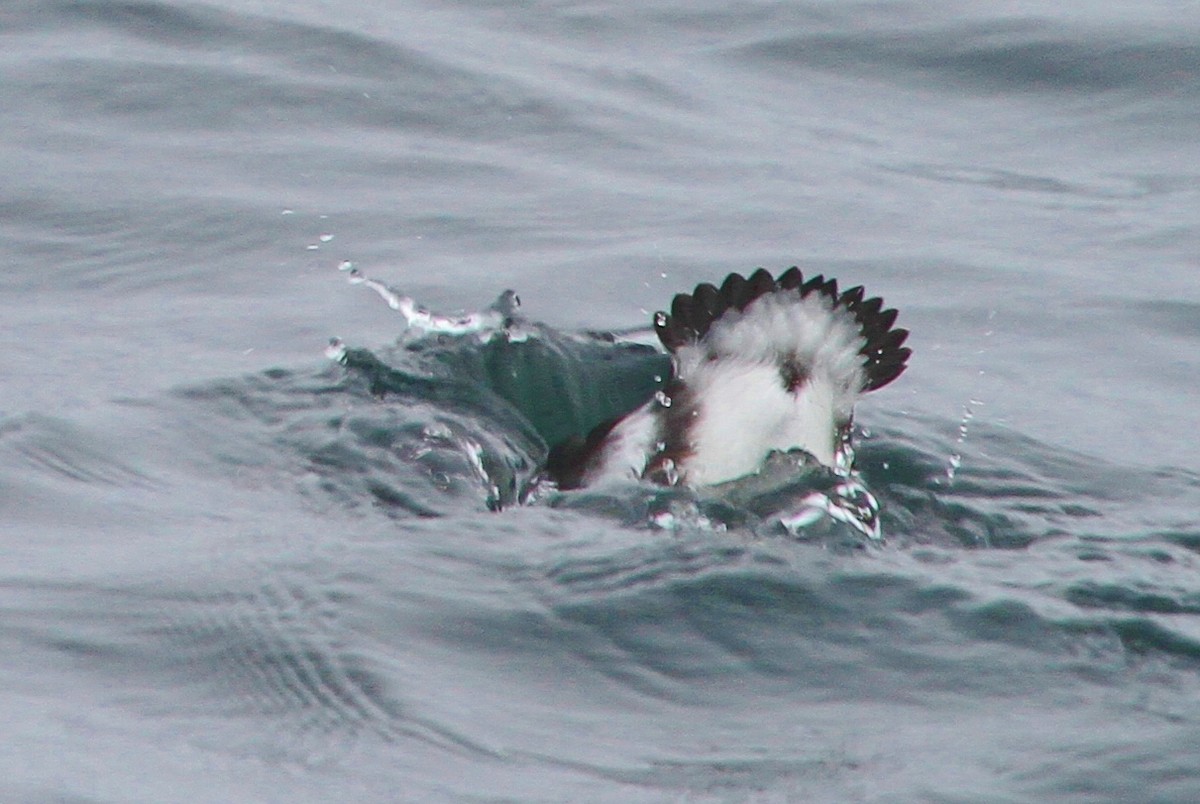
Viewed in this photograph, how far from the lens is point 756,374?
430cm

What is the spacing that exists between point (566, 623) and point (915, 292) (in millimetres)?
3000

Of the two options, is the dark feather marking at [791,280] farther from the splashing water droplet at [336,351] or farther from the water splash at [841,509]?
the splashing water droplet at [336,351]

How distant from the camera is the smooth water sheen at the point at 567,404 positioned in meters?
3.14

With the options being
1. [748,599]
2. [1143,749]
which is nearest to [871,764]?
[1143,749]

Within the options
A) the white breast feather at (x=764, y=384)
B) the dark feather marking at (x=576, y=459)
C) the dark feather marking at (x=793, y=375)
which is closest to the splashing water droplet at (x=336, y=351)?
the dark feather marking at (x=576, y=459)

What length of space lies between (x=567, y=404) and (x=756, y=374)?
104cm

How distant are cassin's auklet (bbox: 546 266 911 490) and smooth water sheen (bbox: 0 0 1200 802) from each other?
10cm

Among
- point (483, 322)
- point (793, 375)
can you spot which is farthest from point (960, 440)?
point (483, 322)

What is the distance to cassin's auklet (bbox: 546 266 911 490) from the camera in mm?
4258

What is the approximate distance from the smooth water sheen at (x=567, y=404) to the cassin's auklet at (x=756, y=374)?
10 cm

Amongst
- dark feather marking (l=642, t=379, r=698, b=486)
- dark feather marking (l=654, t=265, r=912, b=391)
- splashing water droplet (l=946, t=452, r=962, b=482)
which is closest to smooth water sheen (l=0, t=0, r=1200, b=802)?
splashing water droplet (l=946, t=452, r=962, b=482)

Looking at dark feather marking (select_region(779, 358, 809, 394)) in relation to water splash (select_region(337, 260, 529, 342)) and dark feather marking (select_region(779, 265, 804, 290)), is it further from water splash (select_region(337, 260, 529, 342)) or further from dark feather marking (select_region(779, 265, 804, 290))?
water splash (select_region(337, 260, 529, 342))

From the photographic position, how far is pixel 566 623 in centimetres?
354

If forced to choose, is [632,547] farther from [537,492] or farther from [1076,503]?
[1076,503]
